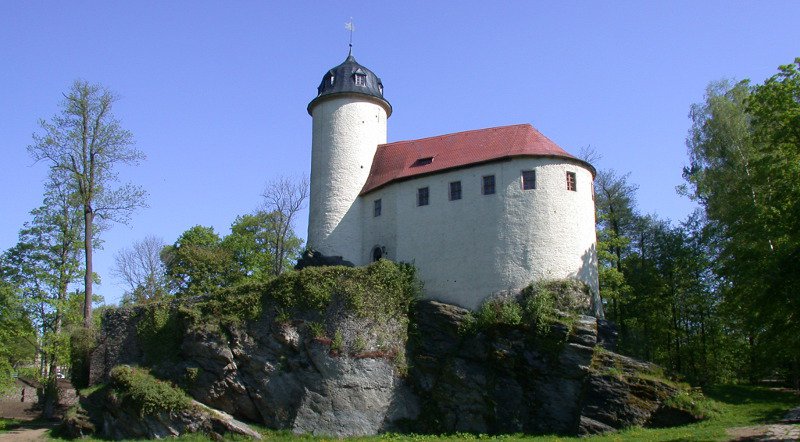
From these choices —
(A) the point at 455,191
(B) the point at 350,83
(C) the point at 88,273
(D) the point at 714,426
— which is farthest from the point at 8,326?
(D) the point at 714,426

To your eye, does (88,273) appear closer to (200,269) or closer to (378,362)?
(200,269)

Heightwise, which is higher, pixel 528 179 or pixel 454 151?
pixel 454 151

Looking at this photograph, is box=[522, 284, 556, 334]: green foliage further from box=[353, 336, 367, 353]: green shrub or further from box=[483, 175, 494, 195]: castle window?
box=[353, 336, 367, 353]: green shrub

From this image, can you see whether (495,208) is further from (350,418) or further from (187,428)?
(187,428)

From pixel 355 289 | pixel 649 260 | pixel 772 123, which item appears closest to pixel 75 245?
pixel 355 289

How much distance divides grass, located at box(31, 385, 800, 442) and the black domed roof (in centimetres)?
1563

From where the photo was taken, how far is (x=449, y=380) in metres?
24.2

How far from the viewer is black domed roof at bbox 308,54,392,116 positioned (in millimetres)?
31828

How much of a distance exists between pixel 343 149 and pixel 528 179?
9156 millimetres

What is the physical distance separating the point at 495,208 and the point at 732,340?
50.3 ft

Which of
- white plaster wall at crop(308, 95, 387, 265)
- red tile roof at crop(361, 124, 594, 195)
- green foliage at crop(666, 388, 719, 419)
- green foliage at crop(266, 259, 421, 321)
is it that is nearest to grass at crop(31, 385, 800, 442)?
green foliage at crop(666, 388, 719, 419)

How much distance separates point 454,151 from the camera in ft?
94.7

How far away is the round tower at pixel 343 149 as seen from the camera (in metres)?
30.1

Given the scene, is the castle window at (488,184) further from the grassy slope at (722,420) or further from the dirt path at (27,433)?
the dirt path at (27,433)
